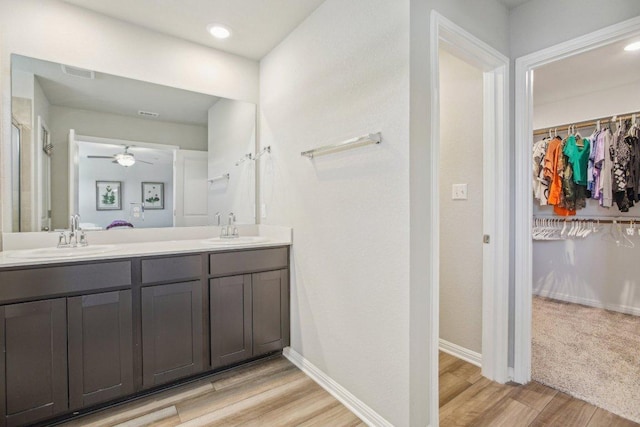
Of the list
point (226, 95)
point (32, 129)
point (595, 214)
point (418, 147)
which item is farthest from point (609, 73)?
point (32, 129)

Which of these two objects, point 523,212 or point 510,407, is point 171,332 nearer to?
point 510,407

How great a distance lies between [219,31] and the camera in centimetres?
228

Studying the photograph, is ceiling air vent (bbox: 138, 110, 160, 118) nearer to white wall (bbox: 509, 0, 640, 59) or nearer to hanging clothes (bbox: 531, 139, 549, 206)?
white wall (bbox: 509, 0, 640, 59)

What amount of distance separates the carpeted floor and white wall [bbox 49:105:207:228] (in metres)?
3.16

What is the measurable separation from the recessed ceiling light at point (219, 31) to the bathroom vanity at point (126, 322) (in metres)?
1.59

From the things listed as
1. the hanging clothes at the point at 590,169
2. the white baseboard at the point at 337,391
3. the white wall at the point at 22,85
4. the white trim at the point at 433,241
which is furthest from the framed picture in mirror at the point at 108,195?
the hanging clothes at the point at 590,169

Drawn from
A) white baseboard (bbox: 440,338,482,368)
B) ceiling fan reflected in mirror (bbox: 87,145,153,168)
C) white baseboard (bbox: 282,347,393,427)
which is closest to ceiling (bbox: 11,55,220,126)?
ceiling fan reflected in mirror (bbox: 87,145,153,168)

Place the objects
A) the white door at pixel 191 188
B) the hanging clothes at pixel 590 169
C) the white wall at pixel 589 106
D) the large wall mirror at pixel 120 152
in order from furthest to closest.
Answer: the white wall at pixel 589 106, the hanging clothes at pixel 590 169, the white door at pixel 191 188, the large wall mirror at pixel 120 152

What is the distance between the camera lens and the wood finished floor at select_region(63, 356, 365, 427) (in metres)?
1.67

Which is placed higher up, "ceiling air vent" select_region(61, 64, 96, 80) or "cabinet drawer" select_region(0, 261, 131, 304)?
"ceiling air vent" select_region(61, 64, 96, 80)

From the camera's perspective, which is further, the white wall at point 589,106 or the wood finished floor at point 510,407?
the white wall at point 589,106

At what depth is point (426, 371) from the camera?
1505 mm

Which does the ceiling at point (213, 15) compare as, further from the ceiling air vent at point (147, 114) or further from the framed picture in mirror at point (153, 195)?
the framed picture in mirror at point (153, 195)

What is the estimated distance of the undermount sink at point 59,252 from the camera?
1.63 m
